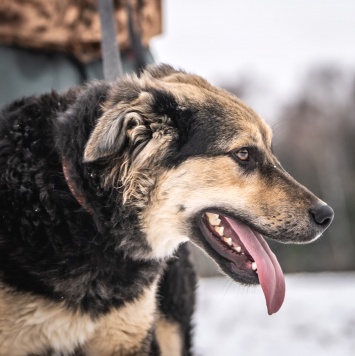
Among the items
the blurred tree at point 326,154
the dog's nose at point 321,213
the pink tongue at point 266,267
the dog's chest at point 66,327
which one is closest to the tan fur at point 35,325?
the dog's chest at point 66,327

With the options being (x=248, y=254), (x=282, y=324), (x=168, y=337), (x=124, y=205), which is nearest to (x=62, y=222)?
(x=124, y=205)

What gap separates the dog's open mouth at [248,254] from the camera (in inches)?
121

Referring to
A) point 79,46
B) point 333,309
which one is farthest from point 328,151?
point 79,46

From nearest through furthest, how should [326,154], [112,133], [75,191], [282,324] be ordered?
[112,133]
[75,191]
[282,324]
[326,154]

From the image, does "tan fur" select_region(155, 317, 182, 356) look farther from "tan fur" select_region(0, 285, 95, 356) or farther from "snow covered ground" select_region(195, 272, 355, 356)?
"tan fur" select_region(0, 285, 95, 356)

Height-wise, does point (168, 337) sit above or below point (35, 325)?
below

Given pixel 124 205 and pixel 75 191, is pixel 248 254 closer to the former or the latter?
pixel 124 205

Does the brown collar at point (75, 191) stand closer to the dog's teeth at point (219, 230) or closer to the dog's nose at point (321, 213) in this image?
the dog's teeth at point (219, 230)

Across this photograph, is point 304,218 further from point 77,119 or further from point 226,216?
point 77,119

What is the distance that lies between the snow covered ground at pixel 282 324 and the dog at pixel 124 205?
105 cm

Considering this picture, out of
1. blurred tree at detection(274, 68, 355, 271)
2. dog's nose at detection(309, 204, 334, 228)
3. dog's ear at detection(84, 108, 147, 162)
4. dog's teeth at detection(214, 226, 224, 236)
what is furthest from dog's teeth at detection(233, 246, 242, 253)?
blurred tree at detection(274, 68, 355, 271)

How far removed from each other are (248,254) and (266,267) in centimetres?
11

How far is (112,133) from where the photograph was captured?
279 centimetres

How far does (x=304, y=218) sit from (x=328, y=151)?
32116 millimetres
